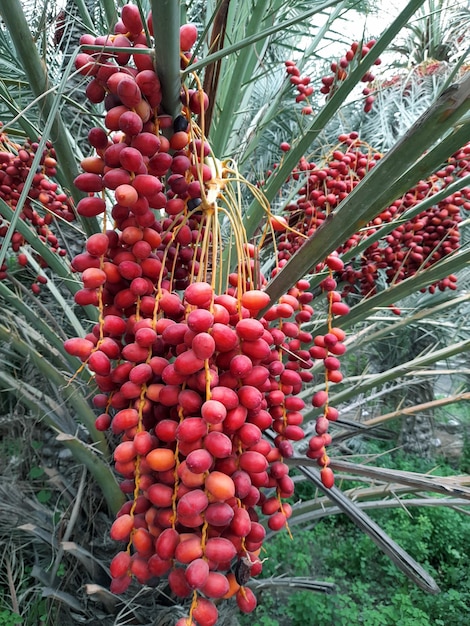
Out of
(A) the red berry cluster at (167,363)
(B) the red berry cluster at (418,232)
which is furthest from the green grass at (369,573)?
(A) the red berry cluster at (167,363)

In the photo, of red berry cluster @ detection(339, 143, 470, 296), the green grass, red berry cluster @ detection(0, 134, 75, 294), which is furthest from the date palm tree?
the green grass

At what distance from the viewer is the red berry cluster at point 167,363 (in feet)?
1.49

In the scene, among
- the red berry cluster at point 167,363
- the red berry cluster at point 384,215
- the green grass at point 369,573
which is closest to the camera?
the red berry cluster at point 167,363

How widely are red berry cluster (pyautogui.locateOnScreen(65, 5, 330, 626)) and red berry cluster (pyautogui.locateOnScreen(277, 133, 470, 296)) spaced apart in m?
0.62

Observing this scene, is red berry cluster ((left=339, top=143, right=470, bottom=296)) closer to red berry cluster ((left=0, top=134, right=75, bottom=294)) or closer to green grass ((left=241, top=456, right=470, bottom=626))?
red berry cluster ((left=0, top=134, right=75, bottom=294))

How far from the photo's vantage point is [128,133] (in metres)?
0.49

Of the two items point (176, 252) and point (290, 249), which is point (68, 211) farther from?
point (176, 252)

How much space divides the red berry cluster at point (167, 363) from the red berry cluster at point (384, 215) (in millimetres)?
619

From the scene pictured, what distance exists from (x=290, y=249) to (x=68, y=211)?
22.7 inches

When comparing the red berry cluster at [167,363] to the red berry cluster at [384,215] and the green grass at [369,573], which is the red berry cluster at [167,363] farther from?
the green grass at [369,573]

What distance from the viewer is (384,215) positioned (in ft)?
3.95

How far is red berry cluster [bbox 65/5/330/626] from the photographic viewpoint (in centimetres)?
46

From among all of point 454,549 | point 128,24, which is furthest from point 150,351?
point 454,549

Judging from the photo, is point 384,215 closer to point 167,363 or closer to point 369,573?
point 167,363
